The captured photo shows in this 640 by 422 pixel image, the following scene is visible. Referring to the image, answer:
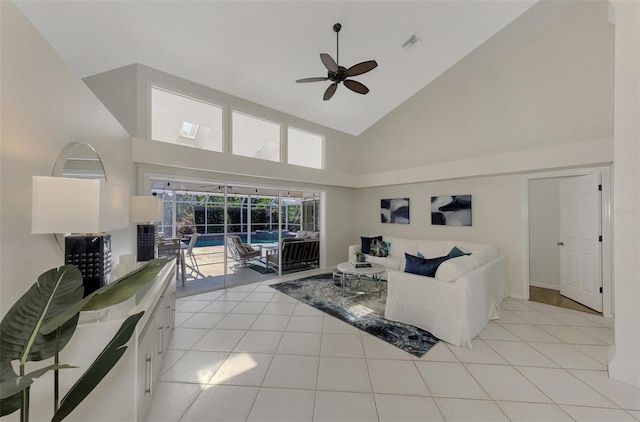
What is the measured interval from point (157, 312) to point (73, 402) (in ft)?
3.95

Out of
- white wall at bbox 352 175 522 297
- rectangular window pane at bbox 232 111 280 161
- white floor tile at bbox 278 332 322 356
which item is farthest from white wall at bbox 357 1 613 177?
white floor tile at bbox 278 332 322 356

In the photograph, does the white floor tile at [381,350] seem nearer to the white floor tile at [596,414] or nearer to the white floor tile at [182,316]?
the white floor tile at [596,414]

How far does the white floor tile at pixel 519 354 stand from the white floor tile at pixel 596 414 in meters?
0.52

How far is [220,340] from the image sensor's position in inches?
109

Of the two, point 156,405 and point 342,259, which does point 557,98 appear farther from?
point 156,405

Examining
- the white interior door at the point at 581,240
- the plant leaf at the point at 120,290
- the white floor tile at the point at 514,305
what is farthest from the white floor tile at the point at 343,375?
the white interior door at the point at 581,240

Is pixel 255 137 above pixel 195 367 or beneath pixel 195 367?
above

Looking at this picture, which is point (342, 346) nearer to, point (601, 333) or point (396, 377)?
point (396, 377)

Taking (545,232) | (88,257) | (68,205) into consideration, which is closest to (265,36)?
(68,205)

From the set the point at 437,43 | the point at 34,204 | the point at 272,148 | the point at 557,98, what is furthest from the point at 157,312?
the point at 557,98

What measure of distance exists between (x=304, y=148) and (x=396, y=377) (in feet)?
16.4

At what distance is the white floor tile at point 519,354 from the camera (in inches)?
93.2

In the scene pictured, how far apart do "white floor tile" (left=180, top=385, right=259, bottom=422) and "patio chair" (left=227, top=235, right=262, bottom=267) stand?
3175 mm

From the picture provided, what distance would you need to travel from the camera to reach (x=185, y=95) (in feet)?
13.5
